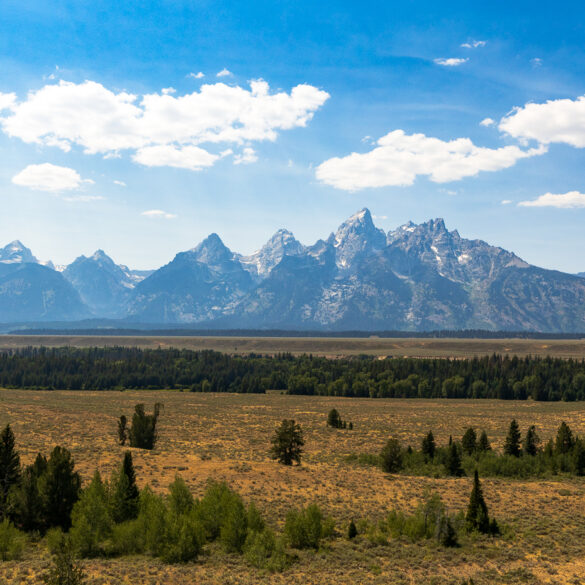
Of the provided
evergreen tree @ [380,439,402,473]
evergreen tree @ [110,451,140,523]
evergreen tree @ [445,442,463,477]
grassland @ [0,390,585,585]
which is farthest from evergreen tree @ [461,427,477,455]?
evergreen tree @ [110,451,140,523]

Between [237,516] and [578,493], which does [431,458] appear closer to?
[578,493]

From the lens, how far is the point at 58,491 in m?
35.7

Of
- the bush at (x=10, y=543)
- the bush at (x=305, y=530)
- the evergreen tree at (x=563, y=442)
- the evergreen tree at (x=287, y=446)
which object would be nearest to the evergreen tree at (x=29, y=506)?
the bush at (x=10, y=543)

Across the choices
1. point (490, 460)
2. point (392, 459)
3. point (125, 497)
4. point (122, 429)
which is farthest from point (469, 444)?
point (125, 497)

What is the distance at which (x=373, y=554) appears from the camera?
3284cm

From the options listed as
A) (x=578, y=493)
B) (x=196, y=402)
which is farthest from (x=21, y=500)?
(x=196, y=402)

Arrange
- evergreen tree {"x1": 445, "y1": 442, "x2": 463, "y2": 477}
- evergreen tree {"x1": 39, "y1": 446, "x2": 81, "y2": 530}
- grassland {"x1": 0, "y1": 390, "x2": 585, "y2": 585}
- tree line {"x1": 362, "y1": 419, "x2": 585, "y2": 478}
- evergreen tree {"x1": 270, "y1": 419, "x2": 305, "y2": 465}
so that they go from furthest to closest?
evergreen tree {"x1": 270, "y1": 419, "x2": 305, "y2": 465}
tree line {"x1": 362, "y1": 419, "x2": 585, "y2": 478}
evergreen tree {"x1": 445, "y1": 442, "x2": 463, "y2": 477}
evergreen tree {"x1": 39, "y1": 446, "x2": 81, "y2": 530}
grassland {"x1": 0, "y1": 390, "x2": 585, "y2": 585}

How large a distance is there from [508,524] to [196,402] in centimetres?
9487

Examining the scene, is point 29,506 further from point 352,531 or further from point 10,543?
point 352,531

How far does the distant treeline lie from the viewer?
14888 centimetres

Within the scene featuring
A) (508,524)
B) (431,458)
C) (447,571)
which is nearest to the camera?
(447,571)

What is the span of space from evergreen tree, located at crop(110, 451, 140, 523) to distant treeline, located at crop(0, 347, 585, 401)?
121m

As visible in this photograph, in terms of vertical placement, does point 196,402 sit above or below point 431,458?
below

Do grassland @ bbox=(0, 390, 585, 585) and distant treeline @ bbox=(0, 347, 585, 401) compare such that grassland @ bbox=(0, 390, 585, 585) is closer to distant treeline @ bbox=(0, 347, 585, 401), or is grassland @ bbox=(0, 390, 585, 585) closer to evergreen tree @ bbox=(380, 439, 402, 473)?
evergreen tree @ bbox=(380, 439, 402, 473)
